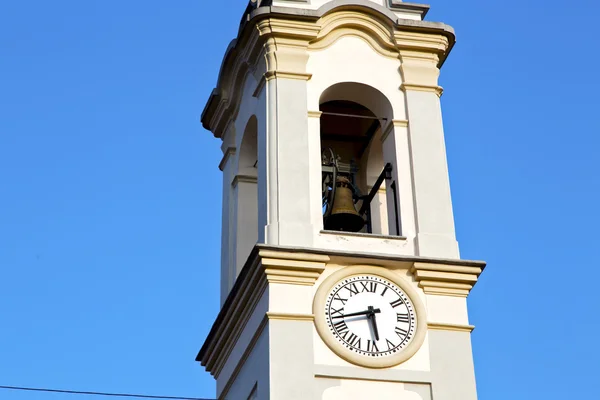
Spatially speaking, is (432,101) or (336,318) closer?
(336,318)

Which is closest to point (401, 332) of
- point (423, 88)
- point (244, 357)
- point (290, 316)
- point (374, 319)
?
point (374, 319)

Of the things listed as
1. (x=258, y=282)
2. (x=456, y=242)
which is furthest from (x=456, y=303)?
(x=258, y=282)

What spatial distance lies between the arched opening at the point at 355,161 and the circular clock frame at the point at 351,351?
0.94 m

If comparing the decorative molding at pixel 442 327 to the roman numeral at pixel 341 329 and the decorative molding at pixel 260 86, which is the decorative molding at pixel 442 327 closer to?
the roman numeral at pixel 341 329

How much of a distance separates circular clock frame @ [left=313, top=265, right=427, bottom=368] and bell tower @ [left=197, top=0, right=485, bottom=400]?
0.06 ft

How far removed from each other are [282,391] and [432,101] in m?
4.90

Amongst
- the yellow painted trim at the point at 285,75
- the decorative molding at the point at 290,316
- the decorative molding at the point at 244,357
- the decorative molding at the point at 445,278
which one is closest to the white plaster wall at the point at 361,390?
the decorative molding at the point at 290,316

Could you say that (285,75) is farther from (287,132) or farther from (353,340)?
(353,340)

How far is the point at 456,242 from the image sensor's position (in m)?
20.5

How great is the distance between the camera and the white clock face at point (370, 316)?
19484mm

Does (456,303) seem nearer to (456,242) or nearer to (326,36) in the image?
(456,242)

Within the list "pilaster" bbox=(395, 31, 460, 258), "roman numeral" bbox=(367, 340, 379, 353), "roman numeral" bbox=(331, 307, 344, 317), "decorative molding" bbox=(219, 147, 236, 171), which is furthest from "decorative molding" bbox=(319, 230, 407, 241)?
"decorative molding" bbox=(219, 147, 236, 171)

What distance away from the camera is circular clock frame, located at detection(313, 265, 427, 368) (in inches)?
760

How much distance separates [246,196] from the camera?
2273cm
